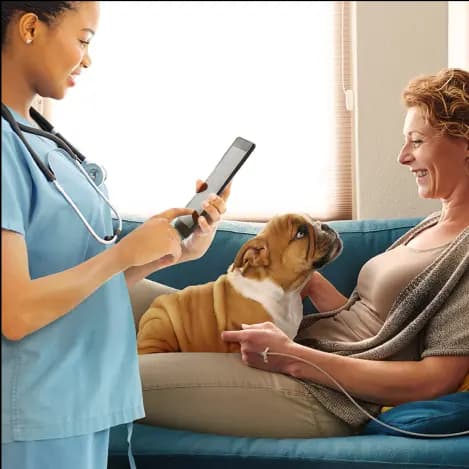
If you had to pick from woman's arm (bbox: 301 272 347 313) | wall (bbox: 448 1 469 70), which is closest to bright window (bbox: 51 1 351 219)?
wall (bbox: 448 1 469 70)

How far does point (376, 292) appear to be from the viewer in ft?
5.00

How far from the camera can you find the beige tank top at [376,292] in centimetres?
150

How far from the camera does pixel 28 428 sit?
0.69 m

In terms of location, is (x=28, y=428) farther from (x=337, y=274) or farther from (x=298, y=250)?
(x=337, y=274)

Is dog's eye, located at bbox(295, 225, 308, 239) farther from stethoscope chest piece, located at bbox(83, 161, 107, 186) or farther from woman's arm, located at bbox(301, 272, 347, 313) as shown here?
stethoscope chest piece, located at bbox(83, 161, 107, 186)

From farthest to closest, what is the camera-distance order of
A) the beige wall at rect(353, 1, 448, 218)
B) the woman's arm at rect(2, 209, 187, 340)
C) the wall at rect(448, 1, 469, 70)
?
the beige wall at rect(353, 1, 448, 218) → the wall at rect(448, 1, 469, 70) → the woman's arm at rect(2, 209, 187, 340)

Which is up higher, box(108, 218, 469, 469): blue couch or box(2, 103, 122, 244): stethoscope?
box(2, 103, 122, 244): stethoscope

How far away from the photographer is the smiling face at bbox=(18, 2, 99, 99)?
24.1 inches

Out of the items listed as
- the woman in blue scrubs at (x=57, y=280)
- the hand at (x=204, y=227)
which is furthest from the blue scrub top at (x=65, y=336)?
the hand at (x=204, y=227)

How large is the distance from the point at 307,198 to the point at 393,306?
87cm

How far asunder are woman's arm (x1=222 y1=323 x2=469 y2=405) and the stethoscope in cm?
61

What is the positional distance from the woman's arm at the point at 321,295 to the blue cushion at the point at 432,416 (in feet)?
1.01

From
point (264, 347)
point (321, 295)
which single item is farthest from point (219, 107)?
point (264, 347)

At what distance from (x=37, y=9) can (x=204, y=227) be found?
0.33m
